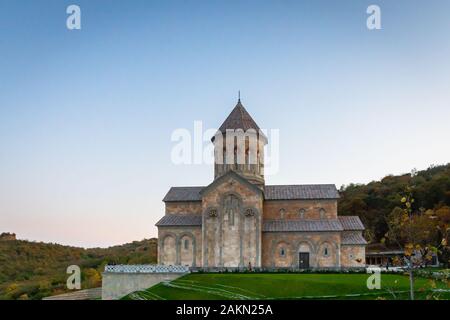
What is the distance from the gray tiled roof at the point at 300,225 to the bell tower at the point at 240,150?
13.8 ft

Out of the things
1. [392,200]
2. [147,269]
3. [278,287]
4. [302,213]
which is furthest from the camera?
[392,200]

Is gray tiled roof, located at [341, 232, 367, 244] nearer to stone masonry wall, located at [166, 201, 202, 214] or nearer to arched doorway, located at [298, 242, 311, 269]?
arched doorway, located at [298, 242, 311, 269]

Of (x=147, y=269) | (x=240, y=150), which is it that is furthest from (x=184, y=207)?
(x=147, y=269)

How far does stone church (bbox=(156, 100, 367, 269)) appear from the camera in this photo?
3953 cm

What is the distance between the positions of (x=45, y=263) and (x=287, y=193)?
4735 cm

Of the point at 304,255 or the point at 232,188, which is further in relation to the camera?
the point at 232,188

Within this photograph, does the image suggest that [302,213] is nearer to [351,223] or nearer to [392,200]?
[351,223]

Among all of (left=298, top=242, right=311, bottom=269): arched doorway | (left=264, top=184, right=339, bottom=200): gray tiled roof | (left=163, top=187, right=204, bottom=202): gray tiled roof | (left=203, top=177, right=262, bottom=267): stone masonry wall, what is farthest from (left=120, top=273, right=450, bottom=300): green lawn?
(left=163, top=187, right=204, bottom=202): gray tiled roof

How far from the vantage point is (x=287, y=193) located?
43.1 metres

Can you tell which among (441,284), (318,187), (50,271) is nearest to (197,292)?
(441,284)

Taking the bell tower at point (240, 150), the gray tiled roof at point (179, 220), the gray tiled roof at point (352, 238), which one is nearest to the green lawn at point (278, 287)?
the gray tiled roof at point (352, 238)

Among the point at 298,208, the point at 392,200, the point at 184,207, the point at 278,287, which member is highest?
the point at 392,200

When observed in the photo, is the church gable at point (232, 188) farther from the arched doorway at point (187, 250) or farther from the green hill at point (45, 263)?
the green hill at point (45, 263)
